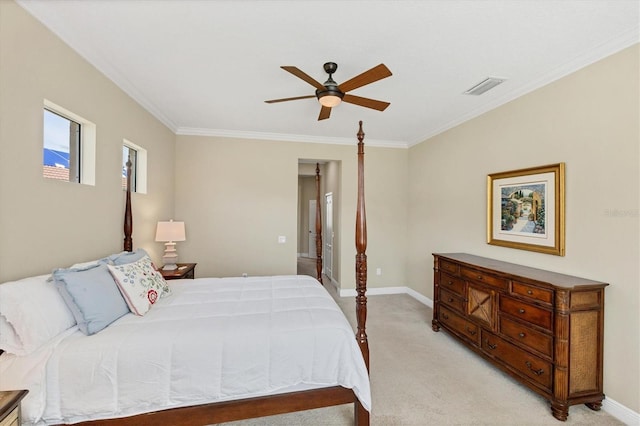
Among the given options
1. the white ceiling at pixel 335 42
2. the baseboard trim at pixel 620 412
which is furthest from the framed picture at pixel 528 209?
the baseboard trim at pixel 620 412

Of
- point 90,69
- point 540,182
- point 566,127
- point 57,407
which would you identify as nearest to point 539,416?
point 540,182

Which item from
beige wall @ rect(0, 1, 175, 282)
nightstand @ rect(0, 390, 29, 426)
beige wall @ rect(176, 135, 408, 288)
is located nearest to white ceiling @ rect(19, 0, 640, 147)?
beige wall @ rect(0, 1, 175, 282)

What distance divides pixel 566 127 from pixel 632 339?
1.73 metres

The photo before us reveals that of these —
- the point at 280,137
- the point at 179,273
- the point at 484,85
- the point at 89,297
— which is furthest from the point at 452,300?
the point at 280,137

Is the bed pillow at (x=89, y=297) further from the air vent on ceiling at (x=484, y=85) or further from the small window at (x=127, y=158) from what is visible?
the air vent on ceiling at (x=484, y=85)

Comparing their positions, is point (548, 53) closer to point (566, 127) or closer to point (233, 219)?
point (566, 127)

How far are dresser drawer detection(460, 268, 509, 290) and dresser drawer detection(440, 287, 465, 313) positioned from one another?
0.95 feet

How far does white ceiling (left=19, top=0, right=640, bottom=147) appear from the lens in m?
1.76

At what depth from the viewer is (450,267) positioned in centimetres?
327

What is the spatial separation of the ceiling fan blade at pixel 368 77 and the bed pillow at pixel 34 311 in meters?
2.40

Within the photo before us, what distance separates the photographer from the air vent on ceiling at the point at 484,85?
8.77 feet

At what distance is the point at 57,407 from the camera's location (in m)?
1.45

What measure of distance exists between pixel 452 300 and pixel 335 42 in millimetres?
2944

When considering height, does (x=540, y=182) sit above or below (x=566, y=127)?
below
